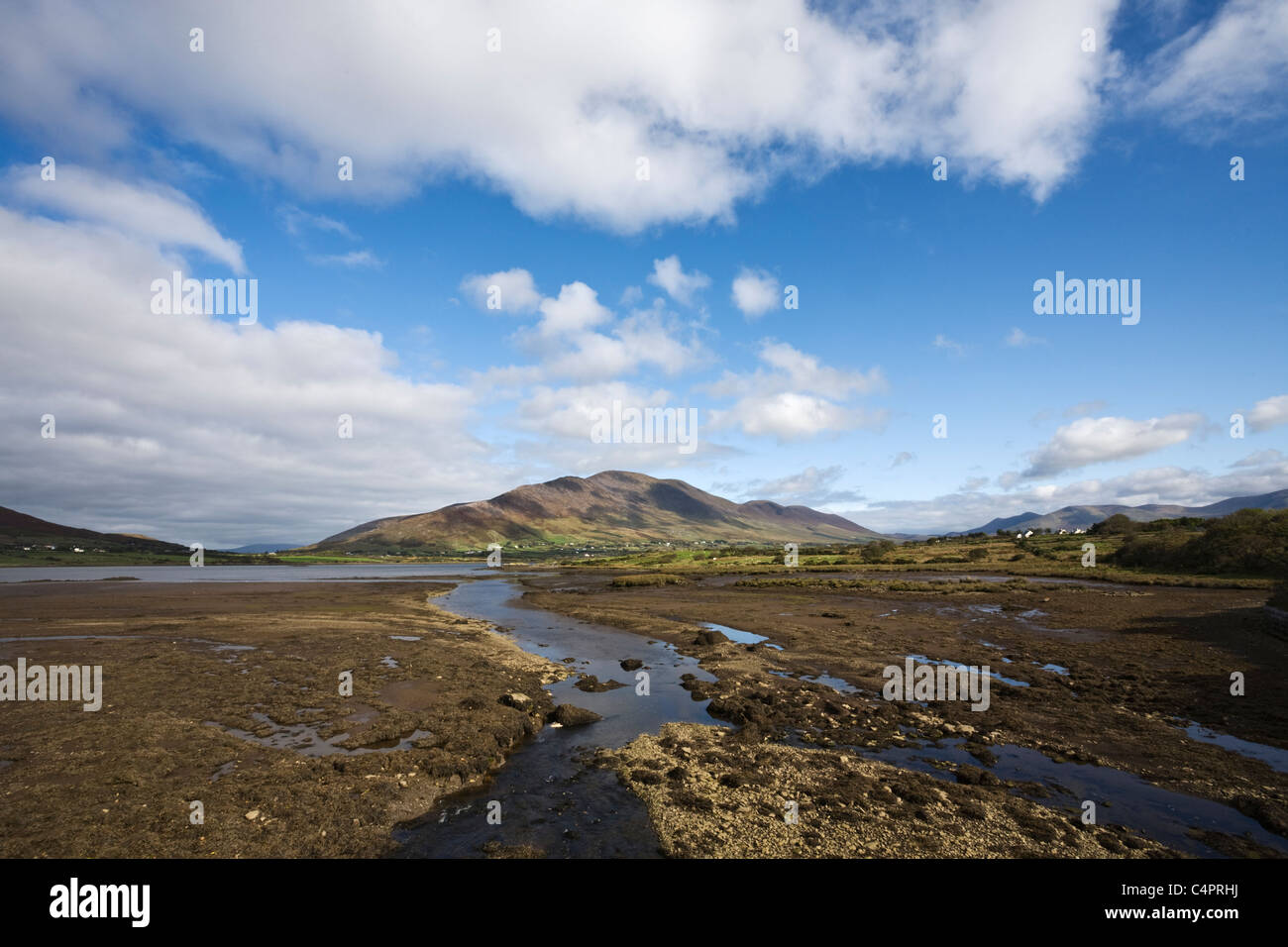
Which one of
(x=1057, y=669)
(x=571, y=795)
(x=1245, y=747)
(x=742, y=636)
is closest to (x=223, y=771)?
(x=571, y=795)

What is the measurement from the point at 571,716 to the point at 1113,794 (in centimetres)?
1661

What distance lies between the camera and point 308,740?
17.1m

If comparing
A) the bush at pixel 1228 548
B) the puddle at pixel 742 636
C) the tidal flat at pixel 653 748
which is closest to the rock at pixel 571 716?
the tidal flat at pixel 653 748

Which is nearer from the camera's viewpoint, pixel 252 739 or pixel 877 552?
pixel 252 739

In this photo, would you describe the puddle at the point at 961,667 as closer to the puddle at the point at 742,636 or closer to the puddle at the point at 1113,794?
the puddle at the point at 742,636

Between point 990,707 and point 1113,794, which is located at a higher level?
point 1113,794

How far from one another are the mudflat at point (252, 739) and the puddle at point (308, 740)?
70 mm

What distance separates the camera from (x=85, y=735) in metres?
16.4

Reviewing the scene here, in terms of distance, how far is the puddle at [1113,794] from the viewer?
11.4 m

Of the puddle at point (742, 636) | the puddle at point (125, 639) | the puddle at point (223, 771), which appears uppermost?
the puddle at point (223, 771)

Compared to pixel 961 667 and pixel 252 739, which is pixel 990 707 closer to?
pixel 961 667

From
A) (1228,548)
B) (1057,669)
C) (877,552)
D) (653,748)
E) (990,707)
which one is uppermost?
(1228,548)
